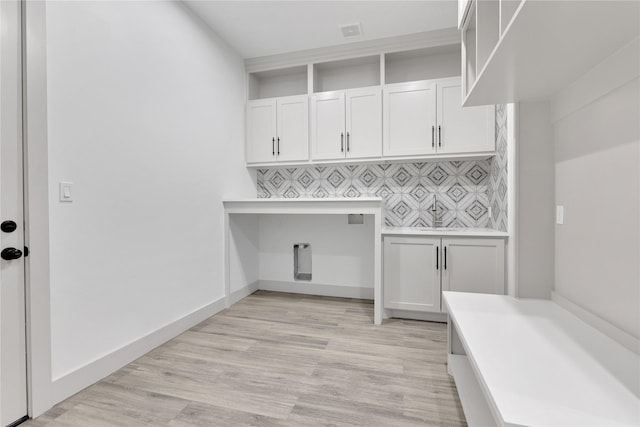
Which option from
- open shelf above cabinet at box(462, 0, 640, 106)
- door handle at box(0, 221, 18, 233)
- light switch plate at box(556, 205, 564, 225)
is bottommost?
door handle at box(0, 221, 18, 233)

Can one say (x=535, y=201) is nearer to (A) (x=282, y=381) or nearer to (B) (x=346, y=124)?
(A) (x=282, y=381)

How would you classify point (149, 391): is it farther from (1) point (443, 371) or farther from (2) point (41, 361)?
(1) point (443, 371)

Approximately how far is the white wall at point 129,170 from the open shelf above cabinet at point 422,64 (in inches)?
69.9

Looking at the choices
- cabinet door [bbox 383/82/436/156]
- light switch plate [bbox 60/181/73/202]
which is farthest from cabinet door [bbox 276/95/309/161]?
light switch plate [bbox 60/181/73/202]

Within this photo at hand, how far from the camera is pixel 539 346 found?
42.6 inches

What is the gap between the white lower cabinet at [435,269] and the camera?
8.01 ft

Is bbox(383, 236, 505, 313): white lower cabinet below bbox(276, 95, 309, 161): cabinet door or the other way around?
below

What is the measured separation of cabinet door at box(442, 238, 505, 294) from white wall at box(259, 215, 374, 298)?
0.94 m

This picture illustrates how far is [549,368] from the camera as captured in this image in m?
0.94

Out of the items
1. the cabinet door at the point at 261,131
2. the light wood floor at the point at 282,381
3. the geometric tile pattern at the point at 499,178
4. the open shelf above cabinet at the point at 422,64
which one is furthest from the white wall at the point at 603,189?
the cabinet door at the point at 261,131

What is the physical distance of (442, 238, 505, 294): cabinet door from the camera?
242 cm

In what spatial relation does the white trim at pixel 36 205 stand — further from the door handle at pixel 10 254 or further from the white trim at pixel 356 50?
the white trim at pixel 356 50

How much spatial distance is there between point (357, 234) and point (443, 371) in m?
1.72

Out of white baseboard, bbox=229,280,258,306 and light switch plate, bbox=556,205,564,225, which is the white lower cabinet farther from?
white baseboard, bbox=229,280,258,306
